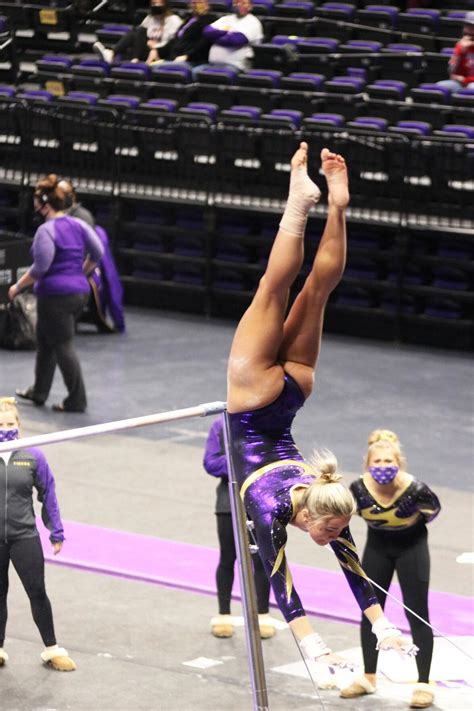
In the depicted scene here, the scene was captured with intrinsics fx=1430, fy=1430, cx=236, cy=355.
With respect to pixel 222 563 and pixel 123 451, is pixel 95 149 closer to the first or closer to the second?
pixel 123 451

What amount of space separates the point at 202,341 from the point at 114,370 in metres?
1.37

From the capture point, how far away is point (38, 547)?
628 centimetres

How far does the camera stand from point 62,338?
1141cm

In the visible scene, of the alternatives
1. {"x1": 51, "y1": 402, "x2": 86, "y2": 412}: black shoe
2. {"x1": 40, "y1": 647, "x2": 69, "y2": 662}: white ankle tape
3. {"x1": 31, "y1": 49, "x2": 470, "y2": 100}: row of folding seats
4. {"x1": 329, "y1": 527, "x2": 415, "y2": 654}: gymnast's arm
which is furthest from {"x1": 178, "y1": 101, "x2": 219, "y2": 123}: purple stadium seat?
{"x1": 329, "y1": 527, "x2": 415, "y2": 654}: gymnast's arm

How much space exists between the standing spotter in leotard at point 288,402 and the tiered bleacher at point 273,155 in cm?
800

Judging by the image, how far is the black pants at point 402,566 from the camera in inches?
269

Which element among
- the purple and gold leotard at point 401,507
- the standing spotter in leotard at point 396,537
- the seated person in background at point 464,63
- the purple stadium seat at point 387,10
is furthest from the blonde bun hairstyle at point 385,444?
the purple stadium seat at point 387,10

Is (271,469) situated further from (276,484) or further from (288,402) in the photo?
(288,402)

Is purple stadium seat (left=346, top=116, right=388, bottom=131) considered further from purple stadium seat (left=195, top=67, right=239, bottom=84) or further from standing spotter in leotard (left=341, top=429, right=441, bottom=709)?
standing spotter in leotard (left=341, top=429, right=441, bottom=709)

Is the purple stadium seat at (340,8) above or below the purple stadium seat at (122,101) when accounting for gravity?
above

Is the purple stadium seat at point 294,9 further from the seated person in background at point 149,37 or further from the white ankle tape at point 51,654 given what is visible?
the white ankle tape at point 51,654

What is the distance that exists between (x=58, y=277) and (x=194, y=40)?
571cm

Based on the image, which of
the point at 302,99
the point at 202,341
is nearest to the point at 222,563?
the point at 202,341

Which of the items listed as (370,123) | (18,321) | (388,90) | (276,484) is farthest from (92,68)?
(276,484)
